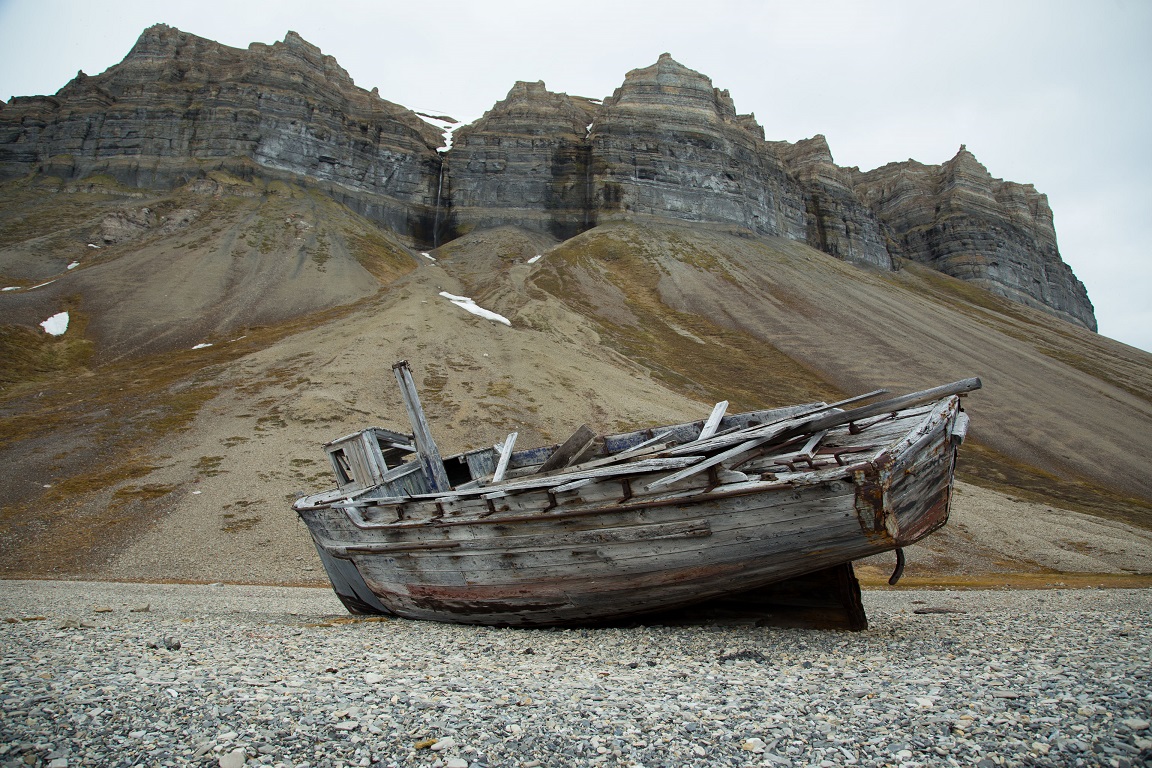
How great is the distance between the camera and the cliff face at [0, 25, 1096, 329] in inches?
3533

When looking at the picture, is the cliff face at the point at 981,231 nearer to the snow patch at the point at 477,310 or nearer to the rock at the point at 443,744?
the snow patch at the point at 477,310

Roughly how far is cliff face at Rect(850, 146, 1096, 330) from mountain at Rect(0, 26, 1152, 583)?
3.09ft

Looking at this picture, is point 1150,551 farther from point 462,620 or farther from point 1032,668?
point 462,620

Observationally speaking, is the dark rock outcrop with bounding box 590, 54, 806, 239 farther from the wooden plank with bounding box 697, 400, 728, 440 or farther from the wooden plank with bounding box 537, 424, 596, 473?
the wooden plank with bounding box 697, 400, 728, 440

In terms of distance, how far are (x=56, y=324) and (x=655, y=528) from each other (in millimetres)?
61291

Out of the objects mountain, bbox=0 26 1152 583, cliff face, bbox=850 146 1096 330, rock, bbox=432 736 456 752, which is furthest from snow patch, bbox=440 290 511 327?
cliff face, bbox=850 146 1096 330

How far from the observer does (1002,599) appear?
14.2 m

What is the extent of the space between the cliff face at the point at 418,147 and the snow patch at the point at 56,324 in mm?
40800

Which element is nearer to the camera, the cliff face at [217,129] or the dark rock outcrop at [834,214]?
the cliff face at [217,129]

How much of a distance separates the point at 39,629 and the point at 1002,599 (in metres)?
18.5

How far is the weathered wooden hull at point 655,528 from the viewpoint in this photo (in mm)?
7762

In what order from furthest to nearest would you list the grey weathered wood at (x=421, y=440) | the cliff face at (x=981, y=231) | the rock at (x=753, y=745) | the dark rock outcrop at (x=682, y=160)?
1. the cliff face at (x=981, y=231)
2. the dark rock outcrop at (x=682, y=160)
3. the grey weathered wood at (x=421, y=440)
4. the rock at (x=753, y=745)

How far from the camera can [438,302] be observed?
172ft

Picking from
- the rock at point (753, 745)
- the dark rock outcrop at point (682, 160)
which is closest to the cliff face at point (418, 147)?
the dark rock outcrop at point (682, 160)
